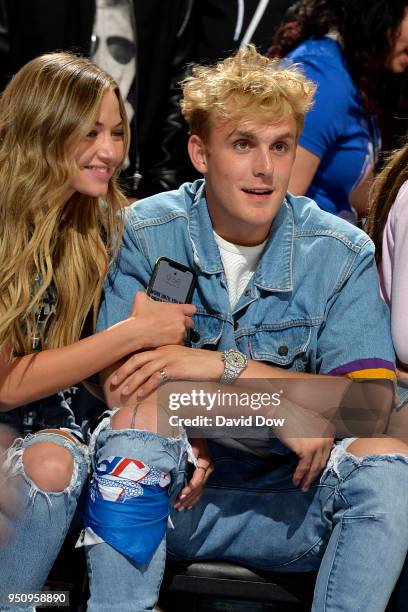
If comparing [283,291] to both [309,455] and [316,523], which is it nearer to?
[309,455]

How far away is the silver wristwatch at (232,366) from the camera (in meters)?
2.53

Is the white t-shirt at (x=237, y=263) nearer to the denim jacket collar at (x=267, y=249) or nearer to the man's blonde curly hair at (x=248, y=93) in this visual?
the denim jacket collar at (x=267, y=249)

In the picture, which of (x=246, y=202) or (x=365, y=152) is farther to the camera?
(x=365, y=152)

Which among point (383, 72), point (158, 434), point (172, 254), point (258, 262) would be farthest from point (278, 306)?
point (383, 72)

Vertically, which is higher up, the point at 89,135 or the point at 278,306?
the point at 89,135

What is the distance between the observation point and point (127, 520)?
2.33 metres

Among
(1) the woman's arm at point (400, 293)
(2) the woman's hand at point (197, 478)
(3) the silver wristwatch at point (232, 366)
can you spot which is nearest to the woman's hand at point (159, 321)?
(3) the silver wristwatch at point (232, 366)

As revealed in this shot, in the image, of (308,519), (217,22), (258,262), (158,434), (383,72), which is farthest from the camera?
(217,22)

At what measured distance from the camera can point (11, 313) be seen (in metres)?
2.54

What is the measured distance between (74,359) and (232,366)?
1.25 feet

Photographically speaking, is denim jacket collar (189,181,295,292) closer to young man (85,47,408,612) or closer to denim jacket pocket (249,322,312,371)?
young man (85,47,408,612)

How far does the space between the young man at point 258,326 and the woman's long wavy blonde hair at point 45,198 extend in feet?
0.32

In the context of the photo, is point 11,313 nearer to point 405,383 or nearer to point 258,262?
point 258,262

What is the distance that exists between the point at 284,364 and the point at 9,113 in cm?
95
